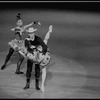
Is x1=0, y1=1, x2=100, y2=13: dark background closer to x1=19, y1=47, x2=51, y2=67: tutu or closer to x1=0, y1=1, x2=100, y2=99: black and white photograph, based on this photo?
x1=0, y1=1, x2=100, y2=99: black and white photograph

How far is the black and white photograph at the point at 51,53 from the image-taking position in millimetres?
8648

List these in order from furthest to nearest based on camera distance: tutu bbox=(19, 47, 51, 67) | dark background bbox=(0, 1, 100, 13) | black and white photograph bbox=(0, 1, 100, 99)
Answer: dark background bbox=(0, 1, 100, 13) < black and white photograph bbox=(0, 1, 100, 99) < tutu bbox=(19, 47, 51, 67)

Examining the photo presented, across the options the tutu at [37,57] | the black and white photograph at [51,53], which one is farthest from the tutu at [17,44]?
the tutu at [37,57]

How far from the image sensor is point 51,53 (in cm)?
1195

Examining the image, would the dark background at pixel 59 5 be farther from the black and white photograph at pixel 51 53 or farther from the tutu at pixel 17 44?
the tutu at pixel 17 44

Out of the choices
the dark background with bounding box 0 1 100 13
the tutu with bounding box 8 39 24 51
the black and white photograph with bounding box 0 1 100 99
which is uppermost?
the tutu with bounding box 8 39 24 51

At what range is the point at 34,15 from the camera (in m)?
16.9

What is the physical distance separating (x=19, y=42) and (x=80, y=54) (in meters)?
2.97

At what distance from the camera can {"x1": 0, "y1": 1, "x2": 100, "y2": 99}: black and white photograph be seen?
28.4 ft

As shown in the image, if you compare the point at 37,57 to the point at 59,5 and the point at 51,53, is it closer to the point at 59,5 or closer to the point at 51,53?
the point at 51,53

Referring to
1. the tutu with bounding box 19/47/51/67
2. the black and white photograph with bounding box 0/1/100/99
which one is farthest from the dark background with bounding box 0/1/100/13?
the tutu with bounding box 19/47/51/67

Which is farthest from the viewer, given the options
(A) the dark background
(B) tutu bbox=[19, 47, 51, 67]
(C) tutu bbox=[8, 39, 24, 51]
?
(A) the dark background

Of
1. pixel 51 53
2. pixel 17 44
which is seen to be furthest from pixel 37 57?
pixel 51 53

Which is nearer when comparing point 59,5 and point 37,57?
point 37,57
